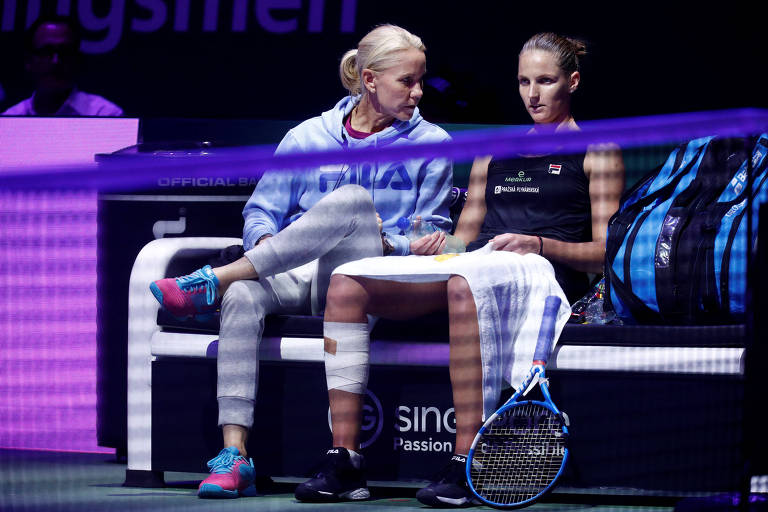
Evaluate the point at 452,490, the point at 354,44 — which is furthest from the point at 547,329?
the point at 354,44

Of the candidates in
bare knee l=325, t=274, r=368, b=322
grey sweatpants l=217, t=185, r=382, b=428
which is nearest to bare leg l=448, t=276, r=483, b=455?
bare knee l=325, t=274, r=368, b=322

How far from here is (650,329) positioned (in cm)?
292

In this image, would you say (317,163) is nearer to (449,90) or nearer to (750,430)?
(750,430)

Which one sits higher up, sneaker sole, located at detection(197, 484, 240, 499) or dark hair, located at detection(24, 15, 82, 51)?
dark hair, located at detection(24, 15, 82, 51)

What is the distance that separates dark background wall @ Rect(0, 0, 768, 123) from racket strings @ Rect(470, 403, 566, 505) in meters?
2.13

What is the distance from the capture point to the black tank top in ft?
11.0

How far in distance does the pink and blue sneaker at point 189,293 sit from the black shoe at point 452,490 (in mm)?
703

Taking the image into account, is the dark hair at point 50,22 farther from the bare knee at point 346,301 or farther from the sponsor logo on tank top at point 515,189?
the bare knee at point 346,301

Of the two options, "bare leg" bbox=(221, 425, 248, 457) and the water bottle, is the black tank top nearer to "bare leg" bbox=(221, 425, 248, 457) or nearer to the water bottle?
the water bottle

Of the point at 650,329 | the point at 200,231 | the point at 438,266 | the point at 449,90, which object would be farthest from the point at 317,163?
the point at 449,90

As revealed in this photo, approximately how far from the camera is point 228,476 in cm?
296

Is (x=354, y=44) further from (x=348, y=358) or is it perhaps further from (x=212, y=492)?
(x=212, y=492)

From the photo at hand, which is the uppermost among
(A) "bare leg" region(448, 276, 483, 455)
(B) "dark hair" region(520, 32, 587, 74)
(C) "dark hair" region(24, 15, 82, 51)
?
(C) "dark hair" region(24, 15, 82, 51)

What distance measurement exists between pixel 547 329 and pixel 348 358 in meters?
0.45
